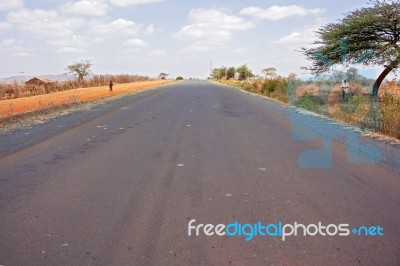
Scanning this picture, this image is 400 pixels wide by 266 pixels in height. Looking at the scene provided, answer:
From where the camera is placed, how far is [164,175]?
5.41m

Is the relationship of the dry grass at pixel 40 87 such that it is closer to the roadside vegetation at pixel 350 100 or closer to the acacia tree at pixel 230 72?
the roadside vegetation at pixel 350 100

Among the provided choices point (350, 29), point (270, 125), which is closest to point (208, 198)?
point (270, 125)

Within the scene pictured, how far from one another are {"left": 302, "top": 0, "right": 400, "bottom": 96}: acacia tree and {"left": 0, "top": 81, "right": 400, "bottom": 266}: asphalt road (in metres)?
11.9

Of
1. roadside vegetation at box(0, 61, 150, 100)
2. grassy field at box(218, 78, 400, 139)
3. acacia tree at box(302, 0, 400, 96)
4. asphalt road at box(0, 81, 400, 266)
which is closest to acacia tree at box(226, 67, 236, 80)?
roadside vegetation at box(0, 61, 150, 100)

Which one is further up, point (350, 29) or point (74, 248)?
point (350, 29)

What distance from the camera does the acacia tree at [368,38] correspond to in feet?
53.9

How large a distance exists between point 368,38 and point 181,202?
54.8 feet

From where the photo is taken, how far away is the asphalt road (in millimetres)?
3172

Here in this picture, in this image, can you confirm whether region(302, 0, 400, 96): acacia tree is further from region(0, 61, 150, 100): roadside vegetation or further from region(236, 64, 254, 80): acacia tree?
region(236, 64, 254, 80): acacia tree

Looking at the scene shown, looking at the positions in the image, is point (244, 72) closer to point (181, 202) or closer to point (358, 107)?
point (358, 107)

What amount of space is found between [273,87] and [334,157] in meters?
19.5

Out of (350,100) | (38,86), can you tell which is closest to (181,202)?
(350,100)

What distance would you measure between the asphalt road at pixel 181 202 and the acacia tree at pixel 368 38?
11.9m

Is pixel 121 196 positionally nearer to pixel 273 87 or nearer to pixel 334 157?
pixel 334 157
